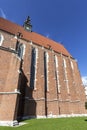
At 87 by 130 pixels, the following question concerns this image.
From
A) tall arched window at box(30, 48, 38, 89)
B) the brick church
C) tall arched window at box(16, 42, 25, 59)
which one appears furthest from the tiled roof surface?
tall arched window at box(30, 48, 38, 89)

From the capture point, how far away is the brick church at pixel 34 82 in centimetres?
Answer: 1323

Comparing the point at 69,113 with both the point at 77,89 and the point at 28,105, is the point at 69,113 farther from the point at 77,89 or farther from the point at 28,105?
the point at 28,105

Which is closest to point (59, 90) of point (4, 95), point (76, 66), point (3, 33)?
point (76, 66)

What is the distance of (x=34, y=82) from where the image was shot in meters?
20.5

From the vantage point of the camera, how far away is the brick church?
13.2 meters

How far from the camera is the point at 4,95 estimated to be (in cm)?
1298

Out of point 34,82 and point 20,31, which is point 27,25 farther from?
point 34,82

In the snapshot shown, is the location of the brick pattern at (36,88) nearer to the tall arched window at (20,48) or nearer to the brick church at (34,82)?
the brick church at (34,82)

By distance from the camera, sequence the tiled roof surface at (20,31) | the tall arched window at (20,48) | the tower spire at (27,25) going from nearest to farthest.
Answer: the tall arched window at (20,48), the tiled roof surface at (20,31), the tower spire at (27,25)

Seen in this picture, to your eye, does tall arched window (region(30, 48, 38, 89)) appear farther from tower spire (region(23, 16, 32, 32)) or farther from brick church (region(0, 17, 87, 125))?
tower spire (region(23, 16, 32, 32))

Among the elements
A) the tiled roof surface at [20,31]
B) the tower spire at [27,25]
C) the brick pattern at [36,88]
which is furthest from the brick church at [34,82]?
the tower spire at [27,25]

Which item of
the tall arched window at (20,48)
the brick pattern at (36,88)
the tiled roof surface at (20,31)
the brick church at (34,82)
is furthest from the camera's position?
the tiled roof surface at (20,31)

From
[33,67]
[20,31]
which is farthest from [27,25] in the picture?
[33,67]

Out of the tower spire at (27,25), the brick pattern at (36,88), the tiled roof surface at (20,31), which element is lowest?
the brick pattern at (36,88)
